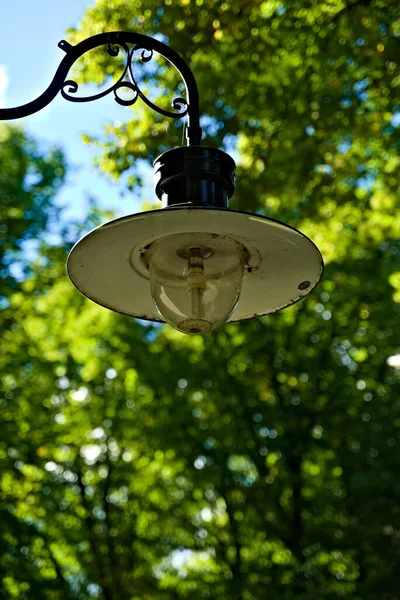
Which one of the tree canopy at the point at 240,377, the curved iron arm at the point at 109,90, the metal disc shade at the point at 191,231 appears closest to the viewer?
the metal disc shade at the point at 191,231

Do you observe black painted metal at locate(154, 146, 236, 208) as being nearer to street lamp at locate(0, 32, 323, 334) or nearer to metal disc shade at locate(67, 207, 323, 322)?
street lamp at locate(0, 32, 323, 334)

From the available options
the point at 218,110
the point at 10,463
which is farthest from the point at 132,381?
the point at 218,110

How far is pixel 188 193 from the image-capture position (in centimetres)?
238

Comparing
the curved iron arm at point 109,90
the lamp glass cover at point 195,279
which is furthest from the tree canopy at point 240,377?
the lamp glass cover at point 195,279

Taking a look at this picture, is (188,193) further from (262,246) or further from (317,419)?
(317,419)

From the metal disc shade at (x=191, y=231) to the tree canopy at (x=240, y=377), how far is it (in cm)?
449

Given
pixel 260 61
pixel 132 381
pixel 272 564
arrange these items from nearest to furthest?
pixel 260 61, pixel 272 564, pixel 132 381

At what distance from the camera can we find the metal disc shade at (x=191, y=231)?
2.19 meters

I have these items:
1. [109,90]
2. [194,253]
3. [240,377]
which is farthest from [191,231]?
[240,377]

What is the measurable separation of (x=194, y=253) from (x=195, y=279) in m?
0.09

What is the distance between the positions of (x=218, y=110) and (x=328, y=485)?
712 cm

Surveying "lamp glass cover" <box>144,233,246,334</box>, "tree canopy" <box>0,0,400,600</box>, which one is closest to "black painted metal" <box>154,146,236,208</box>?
"lamp glass cover" <box>144,233,246,334</box>

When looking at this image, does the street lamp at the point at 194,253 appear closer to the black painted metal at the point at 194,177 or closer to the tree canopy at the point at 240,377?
the black painted metal at the point at 194,177

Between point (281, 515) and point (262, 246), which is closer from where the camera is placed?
point (262, 246)
